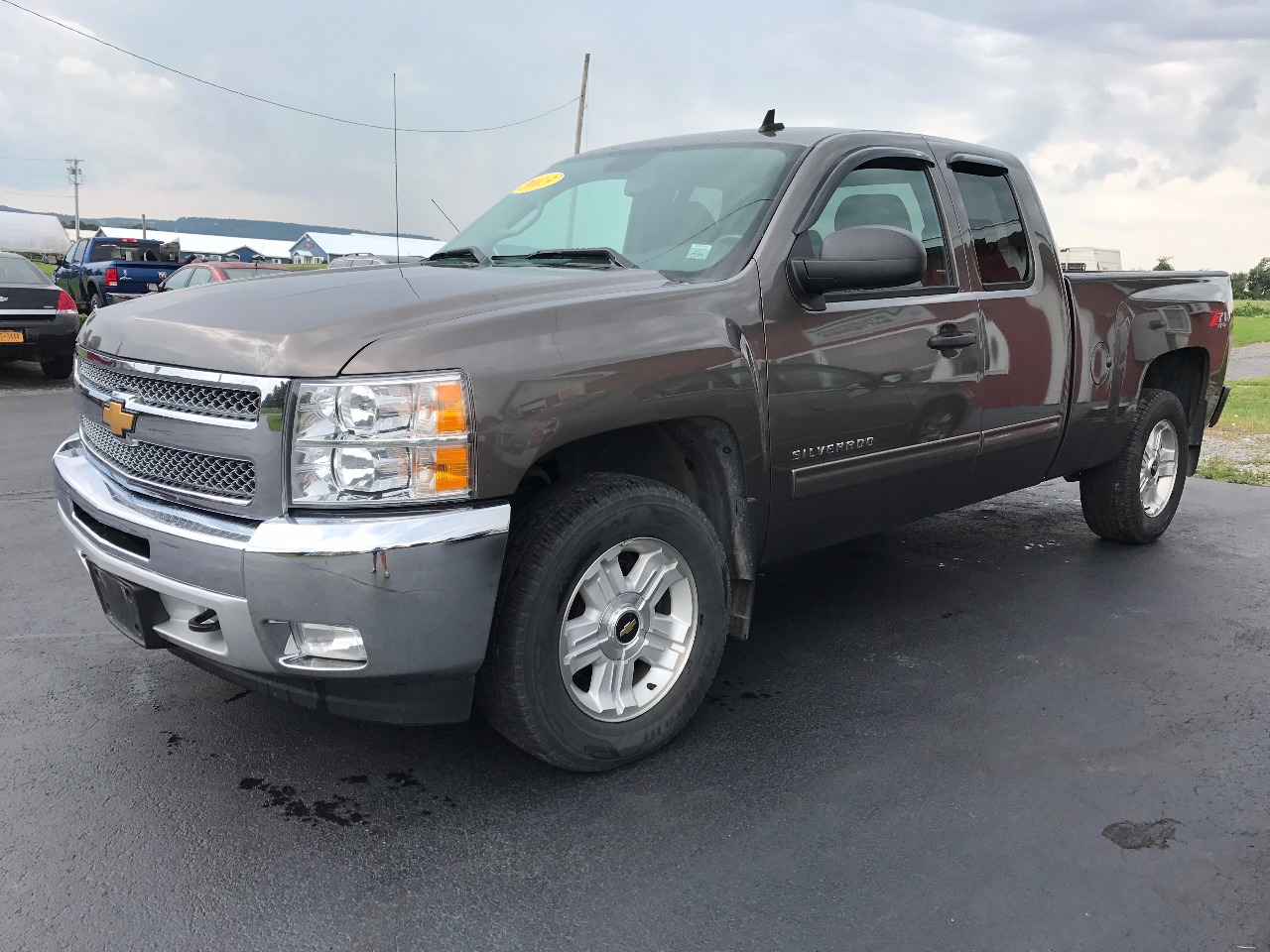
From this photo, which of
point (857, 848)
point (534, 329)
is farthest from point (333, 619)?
point (857, 848)

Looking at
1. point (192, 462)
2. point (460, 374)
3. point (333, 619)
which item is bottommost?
point (333, 619)

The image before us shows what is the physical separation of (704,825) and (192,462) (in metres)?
1.62

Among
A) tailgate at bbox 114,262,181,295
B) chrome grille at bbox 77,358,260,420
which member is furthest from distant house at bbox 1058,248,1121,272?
tailgate at bbox 114,262,181,295

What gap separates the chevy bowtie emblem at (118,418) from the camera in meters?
2.90

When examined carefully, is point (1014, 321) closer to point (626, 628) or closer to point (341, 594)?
point (626, 628)

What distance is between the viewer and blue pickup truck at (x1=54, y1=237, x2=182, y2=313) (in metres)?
20.8

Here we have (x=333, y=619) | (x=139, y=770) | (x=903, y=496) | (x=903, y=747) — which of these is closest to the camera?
(x=333, y=619)

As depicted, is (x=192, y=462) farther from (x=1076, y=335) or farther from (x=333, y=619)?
(x=1076, y=335)

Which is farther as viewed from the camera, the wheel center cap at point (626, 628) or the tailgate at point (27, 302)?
the tailgate at point (27, 302)

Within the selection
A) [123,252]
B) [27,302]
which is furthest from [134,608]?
[123,252]

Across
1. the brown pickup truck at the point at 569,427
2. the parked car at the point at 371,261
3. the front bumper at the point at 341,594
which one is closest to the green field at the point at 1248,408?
the brown pickup truck at the point at 569,427

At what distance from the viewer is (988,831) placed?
109 inches

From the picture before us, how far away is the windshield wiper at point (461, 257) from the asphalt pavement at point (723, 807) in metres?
1.73

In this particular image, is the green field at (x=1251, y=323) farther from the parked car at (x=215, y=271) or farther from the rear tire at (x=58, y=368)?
the rear tire at (x=58, y=368)
